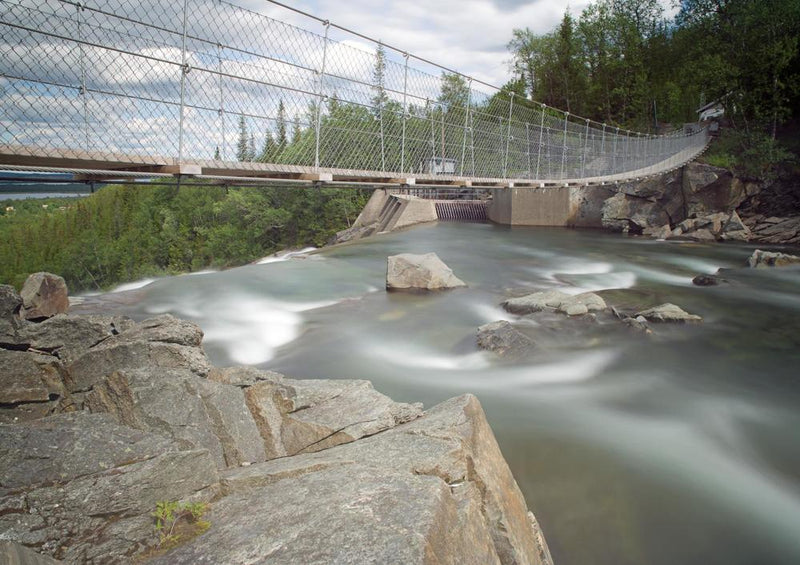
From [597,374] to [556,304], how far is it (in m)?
2.65

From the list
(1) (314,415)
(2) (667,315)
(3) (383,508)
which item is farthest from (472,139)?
(3) (383,508)

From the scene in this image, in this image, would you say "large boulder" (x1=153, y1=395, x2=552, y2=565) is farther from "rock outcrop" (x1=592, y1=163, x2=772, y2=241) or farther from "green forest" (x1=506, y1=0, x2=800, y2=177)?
"green forest" (x1=506, y1=0, x2=800, y2=177)

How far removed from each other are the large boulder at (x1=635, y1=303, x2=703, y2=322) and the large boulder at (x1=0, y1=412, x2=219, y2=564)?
835 cm

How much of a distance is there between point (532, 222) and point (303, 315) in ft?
63.4

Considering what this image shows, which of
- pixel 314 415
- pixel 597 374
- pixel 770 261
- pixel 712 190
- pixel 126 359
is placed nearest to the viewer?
pixel 314 415

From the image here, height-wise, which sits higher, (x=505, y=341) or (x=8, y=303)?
(x=8, y=303)

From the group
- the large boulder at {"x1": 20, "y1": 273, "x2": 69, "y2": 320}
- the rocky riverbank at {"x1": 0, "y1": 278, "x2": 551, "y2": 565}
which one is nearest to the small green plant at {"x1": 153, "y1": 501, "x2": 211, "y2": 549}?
the rocky riverbank at {"x1": 0, "y1": 278, "x2": 551, "y2": 565}

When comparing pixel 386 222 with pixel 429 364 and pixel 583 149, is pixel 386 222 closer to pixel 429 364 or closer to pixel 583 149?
pixel 583 149

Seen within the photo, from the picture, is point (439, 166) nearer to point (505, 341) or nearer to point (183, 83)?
point (505, 341)

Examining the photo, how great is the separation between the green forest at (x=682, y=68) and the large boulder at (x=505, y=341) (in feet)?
70.7

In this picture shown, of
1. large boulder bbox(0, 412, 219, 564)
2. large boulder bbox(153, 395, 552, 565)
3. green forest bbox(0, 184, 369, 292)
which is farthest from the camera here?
green forest bbox(0, 184, 369, 292)

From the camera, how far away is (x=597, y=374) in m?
7.22

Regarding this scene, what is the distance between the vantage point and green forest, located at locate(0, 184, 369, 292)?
39969 mm

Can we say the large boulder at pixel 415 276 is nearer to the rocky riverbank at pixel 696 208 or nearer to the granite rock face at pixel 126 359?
the granite rock face at pixel 126 359
